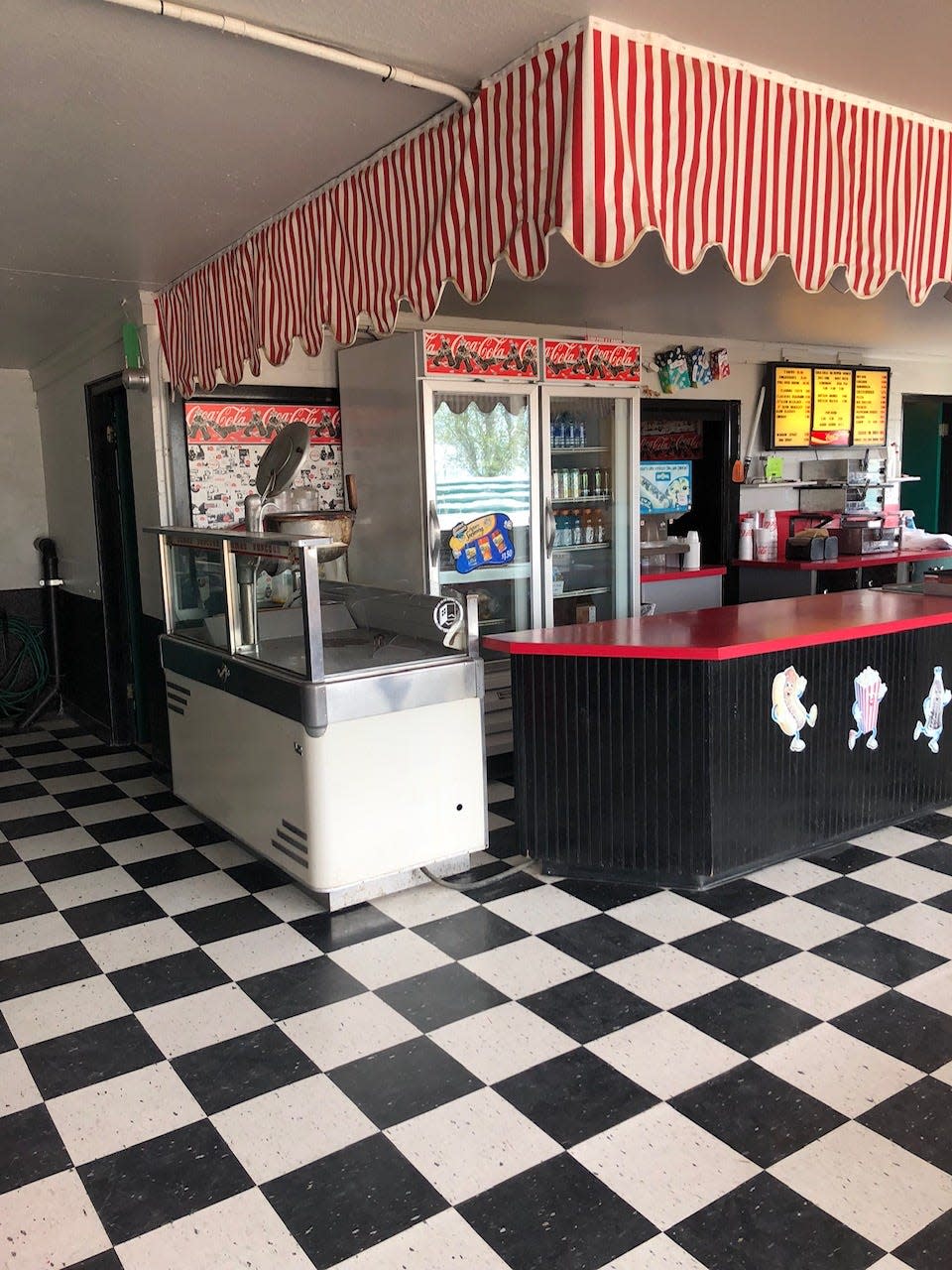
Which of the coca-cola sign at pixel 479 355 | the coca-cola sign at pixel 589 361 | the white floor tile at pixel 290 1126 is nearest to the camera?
the white floor tile at pixel 290 1126

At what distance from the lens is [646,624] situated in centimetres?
421

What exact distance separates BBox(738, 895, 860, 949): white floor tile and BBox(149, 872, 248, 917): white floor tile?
2.00 metres

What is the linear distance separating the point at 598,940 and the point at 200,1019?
1342 millimetres

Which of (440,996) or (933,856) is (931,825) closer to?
(933,856)

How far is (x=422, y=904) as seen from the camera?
378 centimetres

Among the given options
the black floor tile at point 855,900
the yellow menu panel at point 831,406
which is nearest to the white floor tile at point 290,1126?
the black floor tile at point 855,900

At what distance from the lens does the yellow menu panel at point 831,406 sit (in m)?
8.21

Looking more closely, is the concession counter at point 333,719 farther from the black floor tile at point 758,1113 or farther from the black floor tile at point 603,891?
the black floor tile at point 758,1113

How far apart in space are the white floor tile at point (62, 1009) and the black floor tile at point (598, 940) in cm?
145

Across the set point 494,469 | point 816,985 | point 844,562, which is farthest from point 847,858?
point 844,562

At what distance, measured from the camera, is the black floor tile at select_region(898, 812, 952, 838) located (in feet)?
14.4

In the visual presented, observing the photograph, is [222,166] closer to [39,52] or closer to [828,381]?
[39,52]

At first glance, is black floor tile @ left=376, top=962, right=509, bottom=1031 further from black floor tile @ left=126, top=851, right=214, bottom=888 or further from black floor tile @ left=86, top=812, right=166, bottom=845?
black floor tile @ left=86, top=812, right=166, bottom=845

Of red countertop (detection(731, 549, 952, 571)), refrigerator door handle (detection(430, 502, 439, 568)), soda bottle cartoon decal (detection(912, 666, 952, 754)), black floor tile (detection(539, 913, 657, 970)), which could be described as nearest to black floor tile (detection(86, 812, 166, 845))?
refrigerator door handle (detection(430, 502, 439, 568))
